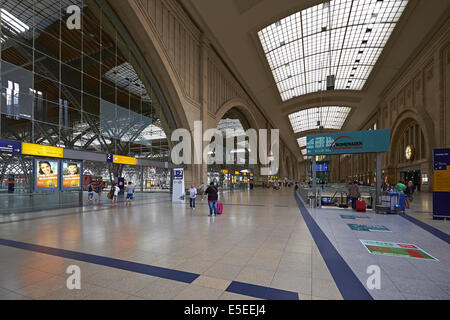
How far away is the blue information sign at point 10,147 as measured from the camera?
372 inches

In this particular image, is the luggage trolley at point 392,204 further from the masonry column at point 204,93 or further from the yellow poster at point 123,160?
the masonry column at point 204,93

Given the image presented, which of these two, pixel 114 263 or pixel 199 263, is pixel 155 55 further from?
pixel 199 263

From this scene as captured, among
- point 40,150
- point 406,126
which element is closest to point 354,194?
point 40,150

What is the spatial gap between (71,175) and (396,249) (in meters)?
14.7

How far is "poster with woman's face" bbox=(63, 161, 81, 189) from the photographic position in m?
12.7

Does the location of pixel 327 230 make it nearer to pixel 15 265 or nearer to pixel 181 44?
pixel 15 265

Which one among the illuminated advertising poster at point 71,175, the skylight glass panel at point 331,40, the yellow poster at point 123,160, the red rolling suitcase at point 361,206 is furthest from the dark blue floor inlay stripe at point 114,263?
the skylight glass panel at point 331,40

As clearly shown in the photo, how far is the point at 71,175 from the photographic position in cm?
1292

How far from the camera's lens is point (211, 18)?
2128 centimetres

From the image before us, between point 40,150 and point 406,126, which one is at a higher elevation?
point 406,126

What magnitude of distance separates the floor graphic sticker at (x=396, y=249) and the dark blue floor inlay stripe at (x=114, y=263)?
13.6 feet

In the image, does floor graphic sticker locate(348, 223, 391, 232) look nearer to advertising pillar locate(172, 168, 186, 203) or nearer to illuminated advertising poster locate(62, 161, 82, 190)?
advertising pillar locate(172, 168, 186, 203)

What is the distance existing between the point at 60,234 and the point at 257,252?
5.74m
